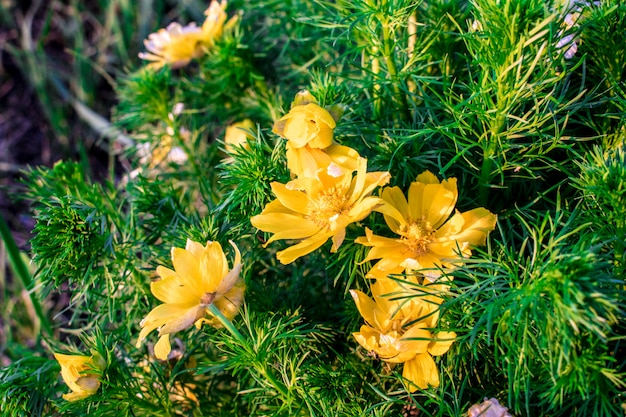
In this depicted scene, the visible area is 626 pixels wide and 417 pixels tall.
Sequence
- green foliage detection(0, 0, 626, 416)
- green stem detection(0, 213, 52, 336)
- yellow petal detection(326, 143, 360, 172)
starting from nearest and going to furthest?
green foliage detection(0, 0, 626, 416) < yellow petal detection(326, 143, 360, 172) < green stem detection(0, 213, 52, 336)

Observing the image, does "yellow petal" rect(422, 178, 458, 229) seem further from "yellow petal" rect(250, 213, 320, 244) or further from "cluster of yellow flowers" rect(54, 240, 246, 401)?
"cluster of yellow flowers" rect(54, 240, 246, 401)

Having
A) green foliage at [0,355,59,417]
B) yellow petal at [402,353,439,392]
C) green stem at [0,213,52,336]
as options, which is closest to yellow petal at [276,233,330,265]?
yellow petal at [402,353,439,392]

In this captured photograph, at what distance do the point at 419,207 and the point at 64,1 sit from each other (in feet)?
6.53

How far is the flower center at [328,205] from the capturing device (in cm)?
90

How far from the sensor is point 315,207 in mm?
914

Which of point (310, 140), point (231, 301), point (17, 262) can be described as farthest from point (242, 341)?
point (17, 262)

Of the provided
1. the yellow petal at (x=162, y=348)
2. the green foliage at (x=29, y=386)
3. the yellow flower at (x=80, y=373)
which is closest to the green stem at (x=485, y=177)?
the yellow petal at (x=162, y=348)

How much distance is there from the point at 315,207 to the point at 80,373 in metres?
0.40

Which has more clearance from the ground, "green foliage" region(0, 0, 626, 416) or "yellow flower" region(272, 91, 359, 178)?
"yellow flower" region(272, 91, 359, 178)

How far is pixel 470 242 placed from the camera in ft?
2.98

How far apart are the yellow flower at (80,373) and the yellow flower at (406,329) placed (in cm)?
38

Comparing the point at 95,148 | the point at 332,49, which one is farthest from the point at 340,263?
the point at 95,148

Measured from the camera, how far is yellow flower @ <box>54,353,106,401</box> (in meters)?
0.94

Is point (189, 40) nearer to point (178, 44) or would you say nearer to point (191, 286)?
point (178, 44)
